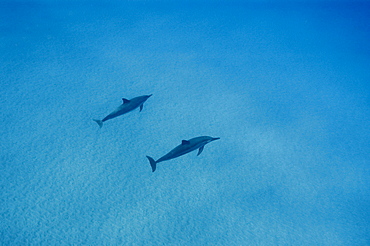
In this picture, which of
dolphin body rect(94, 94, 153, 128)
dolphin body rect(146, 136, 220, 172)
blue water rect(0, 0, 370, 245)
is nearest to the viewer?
dolphin body rect(146, 136, 220, 172)

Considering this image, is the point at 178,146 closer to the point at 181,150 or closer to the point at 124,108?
the point at 181,150

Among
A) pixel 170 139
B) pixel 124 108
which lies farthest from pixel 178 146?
pixel 170 139

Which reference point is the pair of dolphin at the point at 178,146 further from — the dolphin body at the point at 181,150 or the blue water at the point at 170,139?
the blue water at the point at 170,139

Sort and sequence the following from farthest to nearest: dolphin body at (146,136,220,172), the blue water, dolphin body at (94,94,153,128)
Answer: the blue water
dolphin body at (94,94,153,128)
dolphin body at (146,136,220,172)

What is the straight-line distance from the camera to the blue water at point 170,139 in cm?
346

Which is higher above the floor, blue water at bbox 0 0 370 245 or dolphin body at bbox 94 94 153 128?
dolphin body at bbox 94 94 153 128

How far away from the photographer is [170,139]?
4672 mm

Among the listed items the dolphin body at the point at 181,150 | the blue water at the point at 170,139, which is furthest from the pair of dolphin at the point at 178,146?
the blue water at the point at 170,139

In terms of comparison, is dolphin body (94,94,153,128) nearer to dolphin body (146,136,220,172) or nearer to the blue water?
dolphin body (146,136,220,172)

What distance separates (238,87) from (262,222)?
4.20 m

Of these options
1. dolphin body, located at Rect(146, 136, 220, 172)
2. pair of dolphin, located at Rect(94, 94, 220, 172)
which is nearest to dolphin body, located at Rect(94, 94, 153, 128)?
pair of dolphin, located at Rect(94, 94, 220, 172)

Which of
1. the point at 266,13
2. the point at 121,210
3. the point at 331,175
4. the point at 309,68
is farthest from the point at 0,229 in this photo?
the point at 266,13

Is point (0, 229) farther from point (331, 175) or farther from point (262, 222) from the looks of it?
point (331, 175)

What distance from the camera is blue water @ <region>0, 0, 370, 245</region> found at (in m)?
3.46
